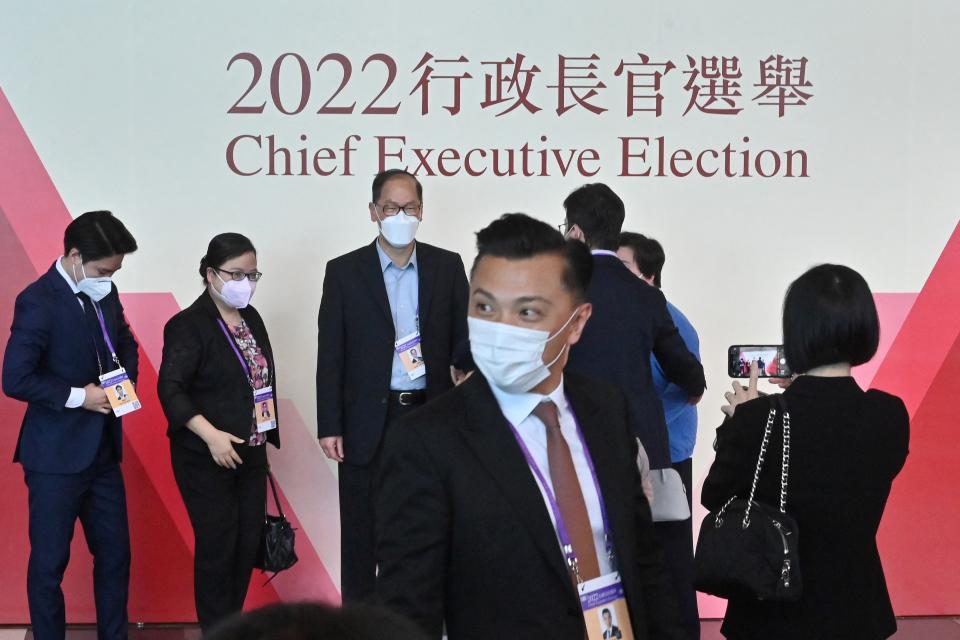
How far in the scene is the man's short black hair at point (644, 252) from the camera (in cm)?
401

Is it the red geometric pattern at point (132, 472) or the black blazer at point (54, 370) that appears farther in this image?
the red geometric pattern at point (132, 472)

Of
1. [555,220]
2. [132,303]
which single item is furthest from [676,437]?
[132,303]

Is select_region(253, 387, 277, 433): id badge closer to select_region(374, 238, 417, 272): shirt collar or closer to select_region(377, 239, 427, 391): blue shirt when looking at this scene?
select_region(377, 239, 427, 391): blue shirt

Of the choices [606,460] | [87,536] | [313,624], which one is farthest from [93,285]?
[313,624]

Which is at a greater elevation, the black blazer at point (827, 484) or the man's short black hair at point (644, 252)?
the man's short black hair at point (644, 252)

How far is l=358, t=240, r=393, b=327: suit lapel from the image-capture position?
3.79 meters

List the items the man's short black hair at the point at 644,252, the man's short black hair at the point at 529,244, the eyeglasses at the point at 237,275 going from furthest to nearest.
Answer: the man's short black hair at the point at 644,252
the eyeglasses at the point at 237,275
the man's short black hair at the point at 529,244

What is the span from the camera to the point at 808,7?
4.46 m

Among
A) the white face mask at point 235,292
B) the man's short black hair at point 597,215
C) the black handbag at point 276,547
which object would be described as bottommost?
the black handbag at point 276,547

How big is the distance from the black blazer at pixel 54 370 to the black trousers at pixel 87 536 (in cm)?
7

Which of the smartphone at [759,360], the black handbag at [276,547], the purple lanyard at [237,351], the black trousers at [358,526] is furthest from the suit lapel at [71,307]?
the smartphone at [759,360]

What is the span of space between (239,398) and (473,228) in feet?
3.99

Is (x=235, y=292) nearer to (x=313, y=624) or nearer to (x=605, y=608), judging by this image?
(x=605, y=608)

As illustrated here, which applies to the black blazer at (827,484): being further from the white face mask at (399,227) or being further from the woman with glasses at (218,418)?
the woman with glasses at (218,418)
